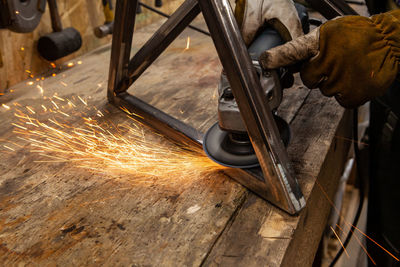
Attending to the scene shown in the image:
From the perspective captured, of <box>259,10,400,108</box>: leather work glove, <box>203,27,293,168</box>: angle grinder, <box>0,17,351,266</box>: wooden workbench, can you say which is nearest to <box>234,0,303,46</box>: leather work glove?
<box>203,27,293,168</box>: angle grinder

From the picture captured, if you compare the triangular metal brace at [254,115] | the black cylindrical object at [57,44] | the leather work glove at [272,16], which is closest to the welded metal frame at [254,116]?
the triangular metal brace at [254,115]

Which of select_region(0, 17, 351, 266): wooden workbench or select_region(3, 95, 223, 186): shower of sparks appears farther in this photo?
select_region(3, 95, 223, 186): shower of sparks

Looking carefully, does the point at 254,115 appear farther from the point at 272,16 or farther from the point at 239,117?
the point at 272,16

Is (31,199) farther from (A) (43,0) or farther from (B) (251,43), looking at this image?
(A) (43,0)

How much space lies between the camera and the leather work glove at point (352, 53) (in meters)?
0.92

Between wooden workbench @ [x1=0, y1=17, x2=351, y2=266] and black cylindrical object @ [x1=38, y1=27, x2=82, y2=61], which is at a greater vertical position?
black cylindrical object @ [x1=38, y1=27, x2=82, y2=61]

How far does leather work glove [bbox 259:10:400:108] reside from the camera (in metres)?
0.92

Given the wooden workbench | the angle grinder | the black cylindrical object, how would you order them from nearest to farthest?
the wooden workbench, the angle grinder, the black cylindrical object

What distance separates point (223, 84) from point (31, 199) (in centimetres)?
72

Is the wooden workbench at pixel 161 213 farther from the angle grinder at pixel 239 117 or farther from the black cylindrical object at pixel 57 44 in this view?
the black cylindrical object at pixel 57 44

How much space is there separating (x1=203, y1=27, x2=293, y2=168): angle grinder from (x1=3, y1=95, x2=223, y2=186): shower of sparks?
95mm

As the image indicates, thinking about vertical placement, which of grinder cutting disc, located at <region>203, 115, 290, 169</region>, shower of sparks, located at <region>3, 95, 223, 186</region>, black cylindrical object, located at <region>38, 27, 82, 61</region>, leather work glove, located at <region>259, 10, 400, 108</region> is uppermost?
leather work glove, located at <region>259, 10, 400, 108</region>

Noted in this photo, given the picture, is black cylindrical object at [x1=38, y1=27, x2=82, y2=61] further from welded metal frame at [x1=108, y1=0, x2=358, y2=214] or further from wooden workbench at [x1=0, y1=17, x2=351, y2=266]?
welded metal frame at [x1=108, y1=0, x2=358, y2=214]

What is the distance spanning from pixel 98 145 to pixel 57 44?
1.09 m
